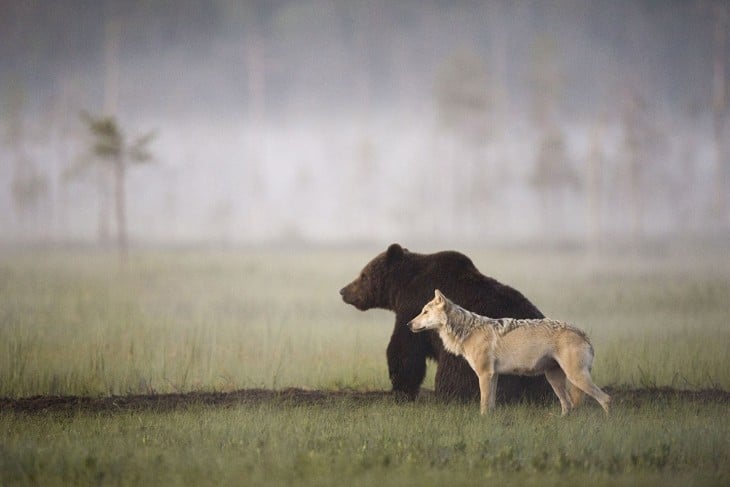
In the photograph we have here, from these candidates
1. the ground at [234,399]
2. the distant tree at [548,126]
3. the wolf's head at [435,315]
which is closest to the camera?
the wolf's head at [435,315]

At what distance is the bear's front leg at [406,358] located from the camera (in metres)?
10.9

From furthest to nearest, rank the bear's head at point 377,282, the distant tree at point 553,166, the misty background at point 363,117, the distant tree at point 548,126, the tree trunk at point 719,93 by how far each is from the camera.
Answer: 1. the misty background at point 363,117
2. the distant tree at point 548,126
3. the distant tree at point 553,166
4. the tree trunk at point 719,93
5. the bear's head at point 377,282

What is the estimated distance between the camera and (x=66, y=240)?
6000cm

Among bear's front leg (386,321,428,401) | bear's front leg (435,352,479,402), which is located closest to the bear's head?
bear's front leg (386,321,428,401)

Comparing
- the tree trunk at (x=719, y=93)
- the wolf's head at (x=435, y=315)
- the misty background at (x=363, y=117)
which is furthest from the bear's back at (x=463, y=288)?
the tree trunk at (x=719, y=93)

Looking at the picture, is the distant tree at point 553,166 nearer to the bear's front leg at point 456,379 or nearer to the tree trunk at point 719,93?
the tree trunk at point 719,93

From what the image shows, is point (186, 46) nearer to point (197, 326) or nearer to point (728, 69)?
point (728, 69)

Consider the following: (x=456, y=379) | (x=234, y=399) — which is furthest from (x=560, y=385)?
(x=234, y=399)

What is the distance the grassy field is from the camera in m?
7.83

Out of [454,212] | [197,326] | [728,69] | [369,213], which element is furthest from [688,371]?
[369,213]

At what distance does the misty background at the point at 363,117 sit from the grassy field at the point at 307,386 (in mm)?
29400

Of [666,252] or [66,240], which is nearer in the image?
[666,252]

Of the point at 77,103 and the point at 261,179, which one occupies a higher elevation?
the point at 77,103

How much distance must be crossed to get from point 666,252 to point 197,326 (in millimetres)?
33993
